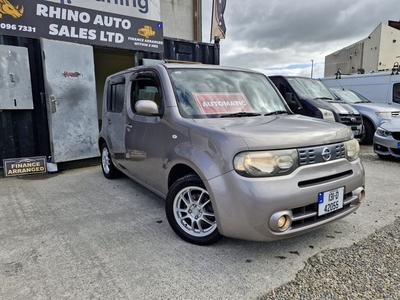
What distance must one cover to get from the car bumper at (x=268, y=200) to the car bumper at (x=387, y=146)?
14.1 ft

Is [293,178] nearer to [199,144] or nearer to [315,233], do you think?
[199,144]

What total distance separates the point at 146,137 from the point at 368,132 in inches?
285

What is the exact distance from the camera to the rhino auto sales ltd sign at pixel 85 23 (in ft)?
16.0

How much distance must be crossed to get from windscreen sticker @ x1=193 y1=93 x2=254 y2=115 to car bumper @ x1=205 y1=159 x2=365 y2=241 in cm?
86

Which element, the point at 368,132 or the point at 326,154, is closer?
the point at 326,154

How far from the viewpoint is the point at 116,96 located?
4.16 m

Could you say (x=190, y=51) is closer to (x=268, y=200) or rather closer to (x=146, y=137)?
(x=146, y=137)

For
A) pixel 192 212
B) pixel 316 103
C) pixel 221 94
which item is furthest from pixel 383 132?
pixel 192 212

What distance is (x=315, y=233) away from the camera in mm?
2719

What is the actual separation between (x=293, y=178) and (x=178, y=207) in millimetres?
1106

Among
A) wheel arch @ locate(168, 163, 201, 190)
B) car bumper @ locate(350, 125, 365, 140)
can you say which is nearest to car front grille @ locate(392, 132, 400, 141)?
car bumper @ locate(350, 125, 365, 140)

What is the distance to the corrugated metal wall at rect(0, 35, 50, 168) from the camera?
505 centimetres

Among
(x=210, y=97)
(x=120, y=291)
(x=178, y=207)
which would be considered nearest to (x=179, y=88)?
(x=210, y=97)

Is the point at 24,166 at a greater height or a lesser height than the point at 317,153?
lesser
